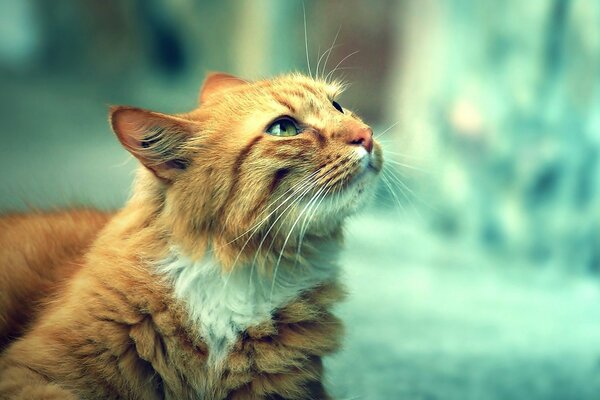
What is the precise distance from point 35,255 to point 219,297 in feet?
1.41

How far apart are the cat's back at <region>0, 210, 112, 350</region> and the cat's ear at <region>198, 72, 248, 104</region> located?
34 centimetres

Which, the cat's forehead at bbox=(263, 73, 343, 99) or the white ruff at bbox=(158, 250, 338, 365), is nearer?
the white ruff at bbox=(158, 250, 338, 365)

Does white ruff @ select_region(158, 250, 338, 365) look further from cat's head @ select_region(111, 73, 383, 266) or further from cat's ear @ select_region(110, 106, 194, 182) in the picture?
cat's ear @ select_region(110, 106, 194, 182)

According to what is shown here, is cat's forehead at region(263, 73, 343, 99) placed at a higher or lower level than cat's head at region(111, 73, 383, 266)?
higher

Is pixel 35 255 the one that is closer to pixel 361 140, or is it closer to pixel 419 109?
pixel 361 140

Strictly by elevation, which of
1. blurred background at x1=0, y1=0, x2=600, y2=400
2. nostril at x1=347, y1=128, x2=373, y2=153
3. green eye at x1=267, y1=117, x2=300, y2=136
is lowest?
green eye at x1=267, y1=117, x2=300, y2=136

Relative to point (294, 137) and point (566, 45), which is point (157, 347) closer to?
point (294, 137)

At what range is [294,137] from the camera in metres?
1.25

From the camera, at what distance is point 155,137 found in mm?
1209

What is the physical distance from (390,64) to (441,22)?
0.74 feet

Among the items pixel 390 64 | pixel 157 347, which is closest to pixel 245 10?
pixel 390 64

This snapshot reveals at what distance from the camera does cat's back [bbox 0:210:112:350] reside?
1329 millimetres

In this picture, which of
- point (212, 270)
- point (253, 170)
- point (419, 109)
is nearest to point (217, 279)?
point (212, 270)

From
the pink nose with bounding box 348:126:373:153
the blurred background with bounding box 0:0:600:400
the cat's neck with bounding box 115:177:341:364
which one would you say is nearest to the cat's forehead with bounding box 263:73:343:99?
the pink nose with bounding box 348:126:373:153
